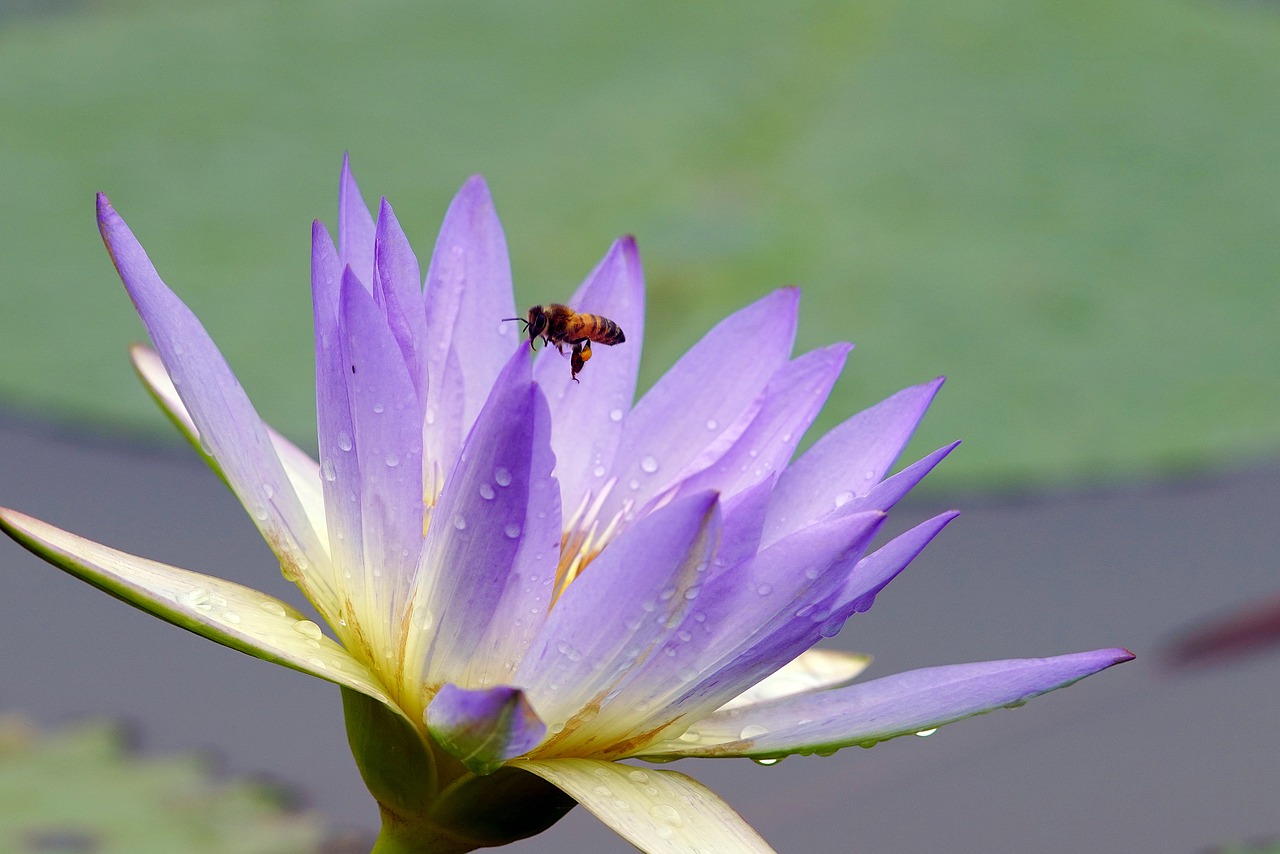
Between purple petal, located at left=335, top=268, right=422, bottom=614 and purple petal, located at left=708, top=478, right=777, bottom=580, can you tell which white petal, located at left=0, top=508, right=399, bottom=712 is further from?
purple petal, located at left=708, top=478, right=777, bottom=580

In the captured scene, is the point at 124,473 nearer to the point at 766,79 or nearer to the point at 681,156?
the point at 681,156

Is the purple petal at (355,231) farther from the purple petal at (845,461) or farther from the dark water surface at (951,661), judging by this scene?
the dark water surface at (951,661)

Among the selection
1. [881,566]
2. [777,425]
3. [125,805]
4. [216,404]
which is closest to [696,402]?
[777,425]

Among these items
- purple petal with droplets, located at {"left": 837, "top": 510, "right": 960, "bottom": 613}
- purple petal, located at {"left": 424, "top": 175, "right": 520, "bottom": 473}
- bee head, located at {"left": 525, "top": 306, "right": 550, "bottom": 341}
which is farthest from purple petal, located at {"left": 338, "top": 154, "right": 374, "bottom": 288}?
purple petal with droplets, located at {"left": 837, "top": 510, "right": 960, "bottom": 613}

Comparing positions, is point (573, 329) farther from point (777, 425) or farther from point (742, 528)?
point (742, 528)

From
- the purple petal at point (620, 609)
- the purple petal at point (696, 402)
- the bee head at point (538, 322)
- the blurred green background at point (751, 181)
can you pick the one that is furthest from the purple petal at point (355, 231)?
the blurred green background at point (751, 181)
